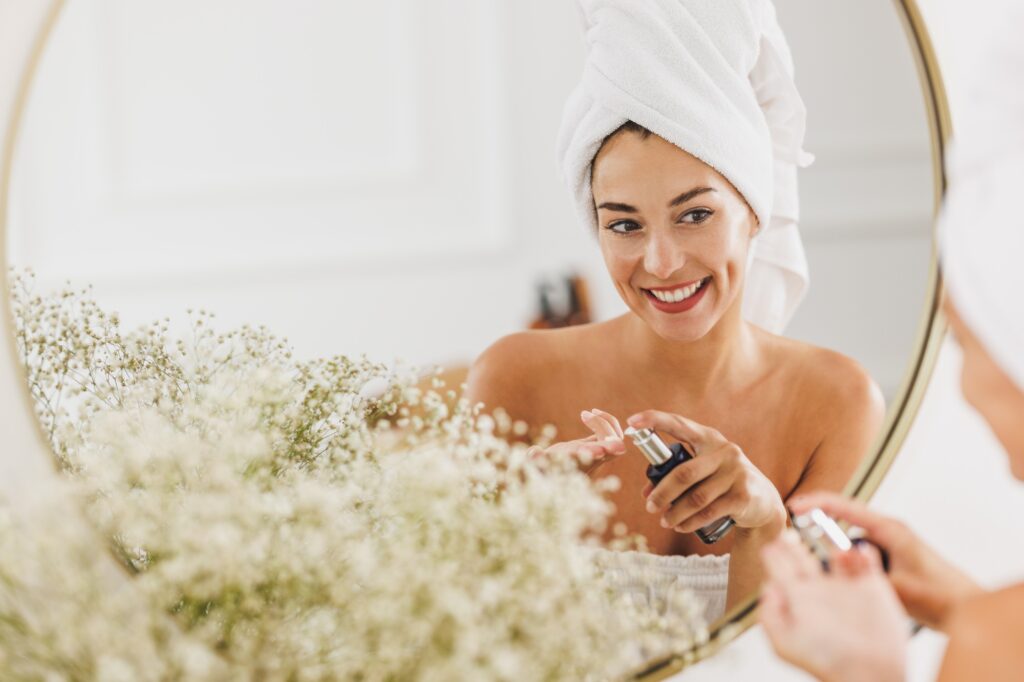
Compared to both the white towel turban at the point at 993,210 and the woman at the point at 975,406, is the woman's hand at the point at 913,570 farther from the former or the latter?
the white towel turban at the point at 993,210

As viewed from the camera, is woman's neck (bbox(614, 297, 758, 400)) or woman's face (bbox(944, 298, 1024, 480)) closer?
woman's face (bbox(944, 298, 1024, 480))

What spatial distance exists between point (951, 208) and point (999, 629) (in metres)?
0.19

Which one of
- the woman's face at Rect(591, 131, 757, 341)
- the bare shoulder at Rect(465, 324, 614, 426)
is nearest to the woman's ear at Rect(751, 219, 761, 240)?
the woman's face at Rect(591, 131, 757, 341)

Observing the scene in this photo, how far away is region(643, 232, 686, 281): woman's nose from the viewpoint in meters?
0.59

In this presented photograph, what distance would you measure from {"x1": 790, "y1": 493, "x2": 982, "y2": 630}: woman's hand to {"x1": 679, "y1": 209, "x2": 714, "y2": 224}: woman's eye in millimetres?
186

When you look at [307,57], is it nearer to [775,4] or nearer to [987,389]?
[775,4]

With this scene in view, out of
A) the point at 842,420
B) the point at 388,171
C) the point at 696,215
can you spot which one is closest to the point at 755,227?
the point at 696,215

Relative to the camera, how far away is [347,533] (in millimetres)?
529

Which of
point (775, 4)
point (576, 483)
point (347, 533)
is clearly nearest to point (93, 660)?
point (347, 533)

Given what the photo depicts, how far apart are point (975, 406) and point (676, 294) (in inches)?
8.0

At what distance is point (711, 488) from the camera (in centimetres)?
60

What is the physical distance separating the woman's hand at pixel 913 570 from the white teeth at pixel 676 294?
0.15 metres

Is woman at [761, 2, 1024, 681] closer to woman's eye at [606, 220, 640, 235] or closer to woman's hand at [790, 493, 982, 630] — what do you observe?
woman's hand at [790, 493, 982, 630]

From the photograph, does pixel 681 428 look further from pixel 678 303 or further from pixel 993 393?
pixel 993 393
